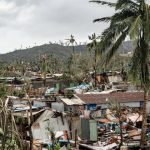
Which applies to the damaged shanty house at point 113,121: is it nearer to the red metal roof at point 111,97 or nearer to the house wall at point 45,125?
the red metal roof at point 111,97

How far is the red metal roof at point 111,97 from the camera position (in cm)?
3534

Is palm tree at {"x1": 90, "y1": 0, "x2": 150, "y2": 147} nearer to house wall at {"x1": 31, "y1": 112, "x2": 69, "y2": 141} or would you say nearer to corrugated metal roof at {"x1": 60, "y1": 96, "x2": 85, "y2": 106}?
house wall at {"x1": 31, "y1": 112, "x2": 69, "y2": 141}

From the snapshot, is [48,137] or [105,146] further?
[48,137]

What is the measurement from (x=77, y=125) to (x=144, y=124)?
214 inches

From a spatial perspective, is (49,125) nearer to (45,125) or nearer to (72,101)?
(45,125)

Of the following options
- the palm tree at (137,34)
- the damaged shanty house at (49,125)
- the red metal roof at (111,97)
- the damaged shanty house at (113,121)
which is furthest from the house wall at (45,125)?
the red metal roof at (111,97)

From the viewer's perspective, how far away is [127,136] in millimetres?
22906

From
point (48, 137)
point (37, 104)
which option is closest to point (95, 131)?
point (48, 137)

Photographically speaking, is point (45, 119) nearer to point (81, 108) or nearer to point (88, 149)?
point (88, 149)

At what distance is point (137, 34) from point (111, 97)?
19.2 meters

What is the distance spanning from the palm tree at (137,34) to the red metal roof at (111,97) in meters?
15.1

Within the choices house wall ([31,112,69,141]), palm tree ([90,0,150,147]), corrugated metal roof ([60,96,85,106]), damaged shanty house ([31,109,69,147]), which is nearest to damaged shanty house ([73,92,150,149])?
corrugated metal roof ([60,96,85,106])

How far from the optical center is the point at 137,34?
59.3 ft

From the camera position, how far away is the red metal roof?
116 feet
